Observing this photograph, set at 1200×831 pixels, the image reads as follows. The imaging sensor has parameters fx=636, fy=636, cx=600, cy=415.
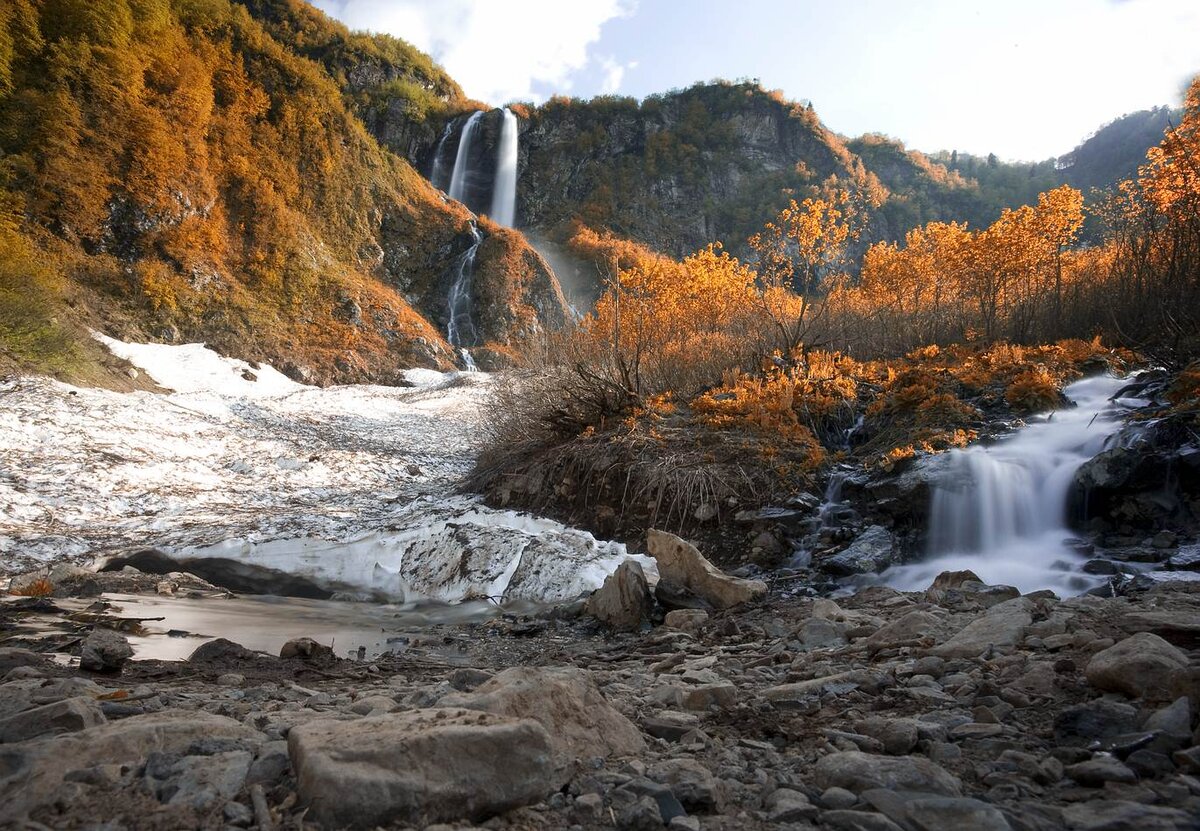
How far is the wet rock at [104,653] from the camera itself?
3.08 metres

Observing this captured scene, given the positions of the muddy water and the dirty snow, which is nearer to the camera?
the muddy water

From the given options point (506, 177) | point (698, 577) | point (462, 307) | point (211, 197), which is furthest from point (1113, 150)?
point (698, 577)

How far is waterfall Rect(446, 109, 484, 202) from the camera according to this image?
5397 centimetres

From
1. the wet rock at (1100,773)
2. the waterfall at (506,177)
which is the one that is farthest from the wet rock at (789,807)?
the waterfall at (506,177)

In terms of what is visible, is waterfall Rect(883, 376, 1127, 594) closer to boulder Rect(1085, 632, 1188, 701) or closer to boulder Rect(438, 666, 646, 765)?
boulder Rect(1085, 632, 1188, 701)

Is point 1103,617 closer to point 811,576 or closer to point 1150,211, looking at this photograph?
point 811,576

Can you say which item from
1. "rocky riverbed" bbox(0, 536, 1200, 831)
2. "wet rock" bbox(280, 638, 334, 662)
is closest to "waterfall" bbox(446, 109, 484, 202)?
"wet rock" bbox(280, 638, 334, 662)

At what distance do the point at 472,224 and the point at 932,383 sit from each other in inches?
1328

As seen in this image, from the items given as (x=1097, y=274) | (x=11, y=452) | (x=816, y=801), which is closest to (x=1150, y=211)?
(x=1097, y=274)

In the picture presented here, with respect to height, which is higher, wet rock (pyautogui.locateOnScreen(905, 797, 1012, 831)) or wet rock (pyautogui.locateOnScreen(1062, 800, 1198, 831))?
wet rock (pyautogui.locateOnScreen(1062, 800, 1198, 831))

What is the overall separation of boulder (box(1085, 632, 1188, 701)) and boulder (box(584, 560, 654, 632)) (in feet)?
9.60

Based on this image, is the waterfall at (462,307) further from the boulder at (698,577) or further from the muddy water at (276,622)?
the boulder at (698,577)

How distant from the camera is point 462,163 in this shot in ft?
179

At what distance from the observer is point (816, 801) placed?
166 centimetres
